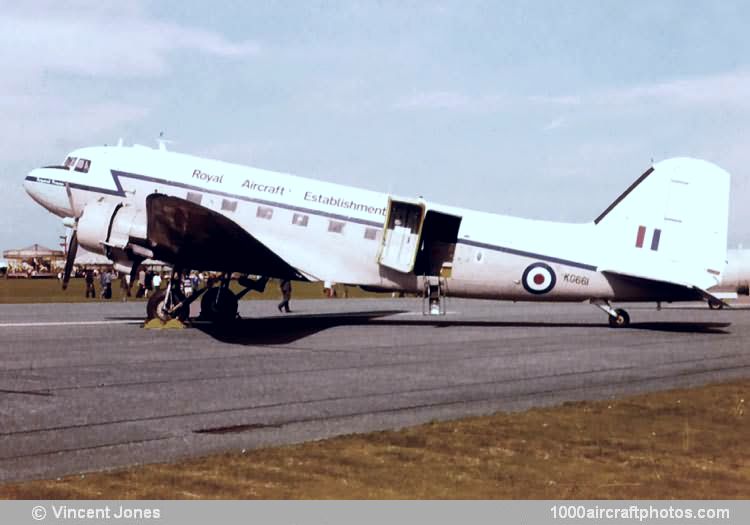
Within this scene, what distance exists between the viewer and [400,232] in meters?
26.5

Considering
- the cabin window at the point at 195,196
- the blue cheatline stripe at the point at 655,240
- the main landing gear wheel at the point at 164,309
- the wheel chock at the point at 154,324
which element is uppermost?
the blue cheatline stripe at the point at 655,240

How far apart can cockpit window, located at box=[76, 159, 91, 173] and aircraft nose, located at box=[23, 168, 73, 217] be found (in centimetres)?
74

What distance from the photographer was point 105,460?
888 centimetres

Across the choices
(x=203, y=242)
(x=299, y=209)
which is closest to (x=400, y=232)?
(x=299, y=209)

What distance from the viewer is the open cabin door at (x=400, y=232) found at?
26.4 meters

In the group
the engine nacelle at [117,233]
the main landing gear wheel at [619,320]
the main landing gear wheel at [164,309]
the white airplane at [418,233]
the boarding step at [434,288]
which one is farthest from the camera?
the main landing gear wheel at [619,320]

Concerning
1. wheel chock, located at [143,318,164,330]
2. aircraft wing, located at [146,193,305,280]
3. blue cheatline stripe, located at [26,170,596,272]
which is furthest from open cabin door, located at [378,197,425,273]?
wheel chock, located at [143,318,164,330]

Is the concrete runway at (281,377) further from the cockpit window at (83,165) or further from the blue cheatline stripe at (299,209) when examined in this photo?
the cockpit window at (83,165)

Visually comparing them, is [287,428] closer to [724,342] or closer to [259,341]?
[259,341]

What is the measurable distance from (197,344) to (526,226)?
1114 cm

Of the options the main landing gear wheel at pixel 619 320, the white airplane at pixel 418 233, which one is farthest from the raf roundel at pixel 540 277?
the main landing gear wheel at pixel 619 320

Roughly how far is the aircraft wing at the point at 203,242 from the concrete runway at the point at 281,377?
1.94 metres

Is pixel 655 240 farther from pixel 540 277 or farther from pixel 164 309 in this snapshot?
pixel 164 309

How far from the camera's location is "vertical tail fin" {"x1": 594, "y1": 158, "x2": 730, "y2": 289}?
25.2 meters
